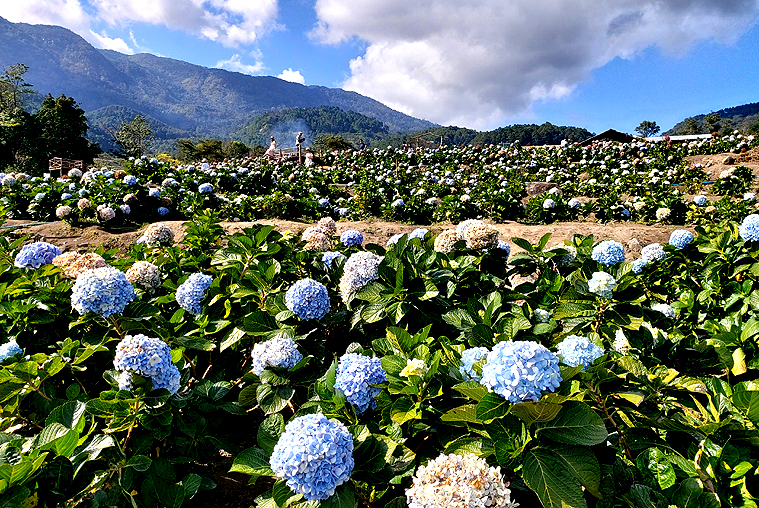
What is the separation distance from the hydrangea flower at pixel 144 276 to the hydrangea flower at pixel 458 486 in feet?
6.23

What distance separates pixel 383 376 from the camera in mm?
1367

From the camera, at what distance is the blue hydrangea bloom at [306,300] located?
5.72ft

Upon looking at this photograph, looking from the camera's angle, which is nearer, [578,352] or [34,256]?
[578,352]

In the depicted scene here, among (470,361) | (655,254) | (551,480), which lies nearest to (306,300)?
(470,361)

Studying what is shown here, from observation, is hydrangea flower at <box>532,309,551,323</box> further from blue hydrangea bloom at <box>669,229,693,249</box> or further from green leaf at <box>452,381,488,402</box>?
blue hydrangea bloom at <box>669,229,693,249</box>

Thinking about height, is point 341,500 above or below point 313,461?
below

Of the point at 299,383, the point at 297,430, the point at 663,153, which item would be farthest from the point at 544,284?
the point at 663,153

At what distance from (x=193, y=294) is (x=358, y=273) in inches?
32.3

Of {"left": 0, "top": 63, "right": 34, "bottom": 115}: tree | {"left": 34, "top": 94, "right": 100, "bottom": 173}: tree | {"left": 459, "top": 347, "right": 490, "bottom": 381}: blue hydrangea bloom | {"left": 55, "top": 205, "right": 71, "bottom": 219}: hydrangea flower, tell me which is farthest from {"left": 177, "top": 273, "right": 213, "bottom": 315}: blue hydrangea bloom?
{"left": 0, "top": 63, "right": 34, "bottom": 115}: tree

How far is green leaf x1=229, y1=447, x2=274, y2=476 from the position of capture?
113cm

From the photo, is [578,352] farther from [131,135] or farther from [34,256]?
[131,135]

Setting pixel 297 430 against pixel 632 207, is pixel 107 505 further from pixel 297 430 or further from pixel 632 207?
pixel 632 207

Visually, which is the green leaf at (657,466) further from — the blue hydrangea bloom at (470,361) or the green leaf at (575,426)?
the blue hydrangea bloom at (470,361)

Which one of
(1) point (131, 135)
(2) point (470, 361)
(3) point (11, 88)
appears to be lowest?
(1) point (131, 135)
